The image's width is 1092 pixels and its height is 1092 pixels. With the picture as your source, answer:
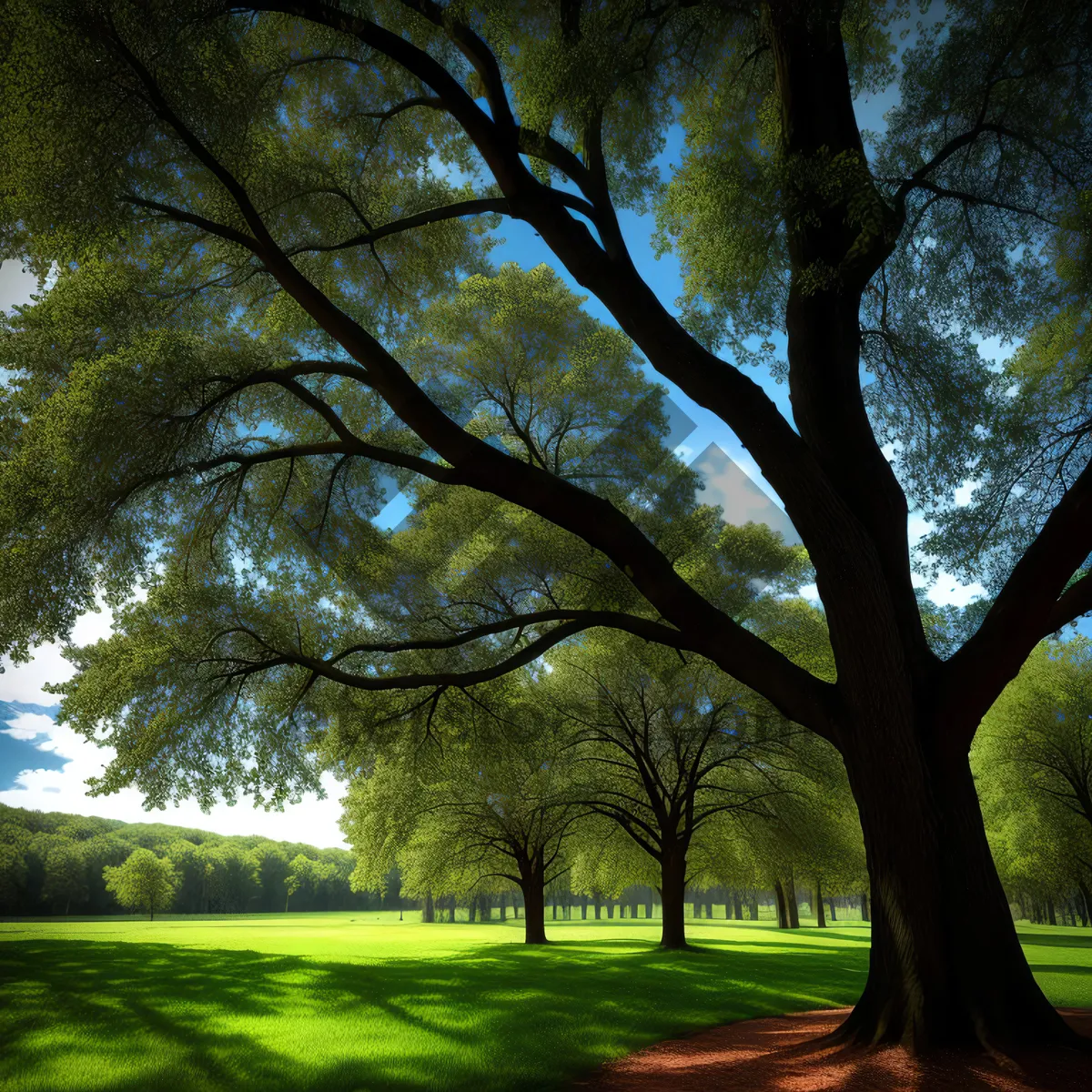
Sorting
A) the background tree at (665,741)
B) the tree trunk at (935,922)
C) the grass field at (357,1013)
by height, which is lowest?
the grass field at (357,1013)

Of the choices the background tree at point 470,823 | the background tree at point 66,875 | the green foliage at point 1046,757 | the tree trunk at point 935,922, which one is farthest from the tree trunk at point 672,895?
the background tree at point 66,875

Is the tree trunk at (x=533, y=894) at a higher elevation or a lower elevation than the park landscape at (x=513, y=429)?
lower

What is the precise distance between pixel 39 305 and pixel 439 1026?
28.4 ft

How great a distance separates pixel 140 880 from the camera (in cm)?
5356

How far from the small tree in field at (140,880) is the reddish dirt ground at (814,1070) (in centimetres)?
5933

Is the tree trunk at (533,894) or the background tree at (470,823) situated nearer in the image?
the background tree at (470,823)

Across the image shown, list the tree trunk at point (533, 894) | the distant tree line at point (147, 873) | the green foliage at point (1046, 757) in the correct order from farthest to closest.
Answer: the distant tree line at point (147, 873) → the green foliage at point (1046, 757) → the tree trunk at point (533, 894)

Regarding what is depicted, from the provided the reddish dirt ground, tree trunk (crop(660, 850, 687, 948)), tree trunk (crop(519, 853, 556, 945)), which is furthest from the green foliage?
the reddish dirt ground

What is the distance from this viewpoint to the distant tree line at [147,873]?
53188 mm

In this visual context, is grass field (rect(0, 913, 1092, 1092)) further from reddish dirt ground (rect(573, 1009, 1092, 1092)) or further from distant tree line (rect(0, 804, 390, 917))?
distant tree line (rect(0, 804, 390, 917))

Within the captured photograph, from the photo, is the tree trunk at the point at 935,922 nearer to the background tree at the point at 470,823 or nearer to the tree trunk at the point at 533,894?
the background tree at the point at 470,823

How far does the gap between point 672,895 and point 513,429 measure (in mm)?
13920

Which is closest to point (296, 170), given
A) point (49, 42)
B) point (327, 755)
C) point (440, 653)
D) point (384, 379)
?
point (49, 42)

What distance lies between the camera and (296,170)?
820 cm
